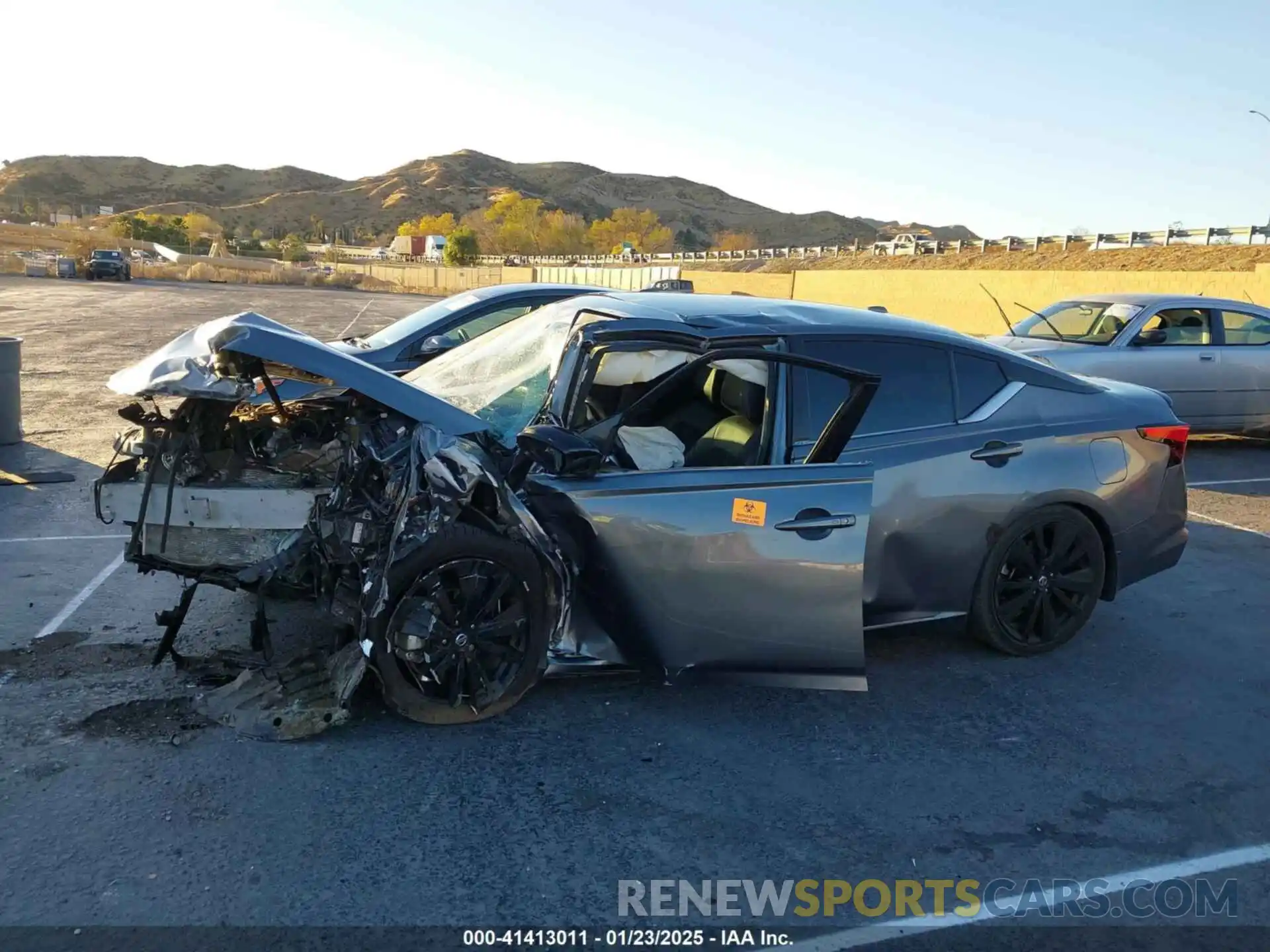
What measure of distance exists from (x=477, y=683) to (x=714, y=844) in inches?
47.9

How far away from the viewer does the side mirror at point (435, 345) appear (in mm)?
8523

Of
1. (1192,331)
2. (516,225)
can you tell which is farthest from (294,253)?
(1192,331)

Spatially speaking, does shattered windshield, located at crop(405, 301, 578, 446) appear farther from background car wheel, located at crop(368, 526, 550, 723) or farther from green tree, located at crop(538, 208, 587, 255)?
green tree, located at crop(538, 208, 587, 255)

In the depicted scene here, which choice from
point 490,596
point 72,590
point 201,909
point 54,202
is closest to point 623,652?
point 490,596

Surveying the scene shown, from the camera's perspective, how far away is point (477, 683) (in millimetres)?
4176

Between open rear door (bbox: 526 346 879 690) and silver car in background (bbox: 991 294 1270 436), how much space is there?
7.36 metres

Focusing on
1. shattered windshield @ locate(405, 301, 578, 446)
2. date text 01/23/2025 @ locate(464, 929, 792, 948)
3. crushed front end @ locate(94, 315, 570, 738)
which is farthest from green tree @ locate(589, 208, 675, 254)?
date text 01/23/2025 @ locate(464, 929, 792, 948)

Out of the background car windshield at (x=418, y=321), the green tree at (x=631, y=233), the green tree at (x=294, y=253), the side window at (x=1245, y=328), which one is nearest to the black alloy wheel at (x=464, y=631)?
the background car windshield at (x=418, y=321)

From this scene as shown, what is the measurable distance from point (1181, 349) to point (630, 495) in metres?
9.04

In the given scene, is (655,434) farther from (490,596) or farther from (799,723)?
(799,723)

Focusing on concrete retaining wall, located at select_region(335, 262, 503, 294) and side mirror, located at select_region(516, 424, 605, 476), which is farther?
concrete retaining wall, located at select_region(335, 262, 503, 294)

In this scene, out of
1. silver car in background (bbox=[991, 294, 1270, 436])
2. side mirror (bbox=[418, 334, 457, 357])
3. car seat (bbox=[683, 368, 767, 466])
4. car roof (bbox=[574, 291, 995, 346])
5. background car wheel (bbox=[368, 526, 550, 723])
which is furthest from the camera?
silver car in background (bbox=[991, 294, 1270, 436])

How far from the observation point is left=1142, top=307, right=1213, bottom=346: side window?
35.9 ft

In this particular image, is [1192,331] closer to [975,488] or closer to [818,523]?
[975,488]
